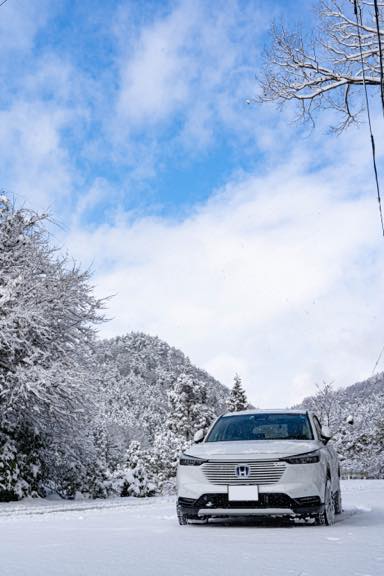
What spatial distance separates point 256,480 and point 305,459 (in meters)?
0.61

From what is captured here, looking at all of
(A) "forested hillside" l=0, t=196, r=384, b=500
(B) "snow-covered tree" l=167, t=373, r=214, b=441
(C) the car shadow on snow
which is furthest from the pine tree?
(C) the car shadow on snow

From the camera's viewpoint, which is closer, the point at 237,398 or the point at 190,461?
the point at 190,461

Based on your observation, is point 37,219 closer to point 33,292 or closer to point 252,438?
point 33,292

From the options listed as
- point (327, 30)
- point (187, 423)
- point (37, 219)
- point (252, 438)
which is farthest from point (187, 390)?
point (252, 438)

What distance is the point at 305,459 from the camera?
24.7 ft

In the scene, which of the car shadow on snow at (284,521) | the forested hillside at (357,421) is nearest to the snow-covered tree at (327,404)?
the forested hillside at (357,421)

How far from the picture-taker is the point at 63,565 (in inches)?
187

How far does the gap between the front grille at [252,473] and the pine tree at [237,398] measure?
224 feet

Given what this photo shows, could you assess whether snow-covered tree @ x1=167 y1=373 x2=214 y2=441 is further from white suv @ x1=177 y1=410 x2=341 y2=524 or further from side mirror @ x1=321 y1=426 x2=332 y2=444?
white suv @ x1=177 y1=410 x2=341 y2=524

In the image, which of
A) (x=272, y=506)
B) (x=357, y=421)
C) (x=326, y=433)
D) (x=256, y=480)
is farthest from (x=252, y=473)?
(x=357, y=421)

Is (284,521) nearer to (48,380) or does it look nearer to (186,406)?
(48,380)

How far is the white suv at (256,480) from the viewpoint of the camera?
7.30 m

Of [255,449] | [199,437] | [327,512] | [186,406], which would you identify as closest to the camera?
[327,512]

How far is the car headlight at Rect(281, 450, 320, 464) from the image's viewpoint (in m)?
7.43
